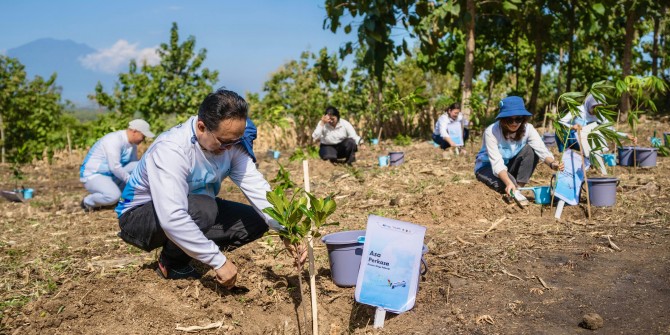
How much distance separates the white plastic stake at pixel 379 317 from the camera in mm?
2988

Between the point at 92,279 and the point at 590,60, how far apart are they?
Result: 1551cm

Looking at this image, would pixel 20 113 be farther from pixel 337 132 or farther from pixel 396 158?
pixel 396 158

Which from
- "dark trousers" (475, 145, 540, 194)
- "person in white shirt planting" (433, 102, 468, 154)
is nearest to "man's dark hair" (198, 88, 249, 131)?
"dark trousers" (475, 145, 540, 194)

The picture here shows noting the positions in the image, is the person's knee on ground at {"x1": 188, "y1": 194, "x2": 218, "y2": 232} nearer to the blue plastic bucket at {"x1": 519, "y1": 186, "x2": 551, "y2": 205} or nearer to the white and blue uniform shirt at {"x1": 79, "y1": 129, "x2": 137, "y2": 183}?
the blue plastic bucket at {"x1": 519, "y1": 186, "x2": 551, "y2": 205}

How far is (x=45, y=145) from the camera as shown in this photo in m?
15.4

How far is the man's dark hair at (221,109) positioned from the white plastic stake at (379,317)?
1215 millimetres

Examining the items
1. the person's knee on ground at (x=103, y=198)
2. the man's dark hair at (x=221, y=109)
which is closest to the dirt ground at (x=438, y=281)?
the man's dark hair at (x=221, y=109)

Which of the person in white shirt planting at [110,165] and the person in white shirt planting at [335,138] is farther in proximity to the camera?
the person in white shirt planting at [335,138]

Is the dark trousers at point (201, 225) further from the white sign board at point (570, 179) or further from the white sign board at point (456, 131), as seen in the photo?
the white sign board at point (456, 131)

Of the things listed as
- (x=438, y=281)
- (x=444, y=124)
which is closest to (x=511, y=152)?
(x=438, y=281)

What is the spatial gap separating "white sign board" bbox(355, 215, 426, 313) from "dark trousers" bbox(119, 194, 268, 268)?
0.85 m

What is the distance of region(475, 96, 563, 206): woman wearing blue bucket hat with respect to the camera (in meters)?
4.94

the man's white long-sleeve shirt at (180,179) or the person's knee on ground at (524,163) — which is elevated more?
the man's white long-sleeve shirt at (180,179)

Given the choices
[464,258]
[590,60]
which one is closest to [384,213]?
[464,258]
